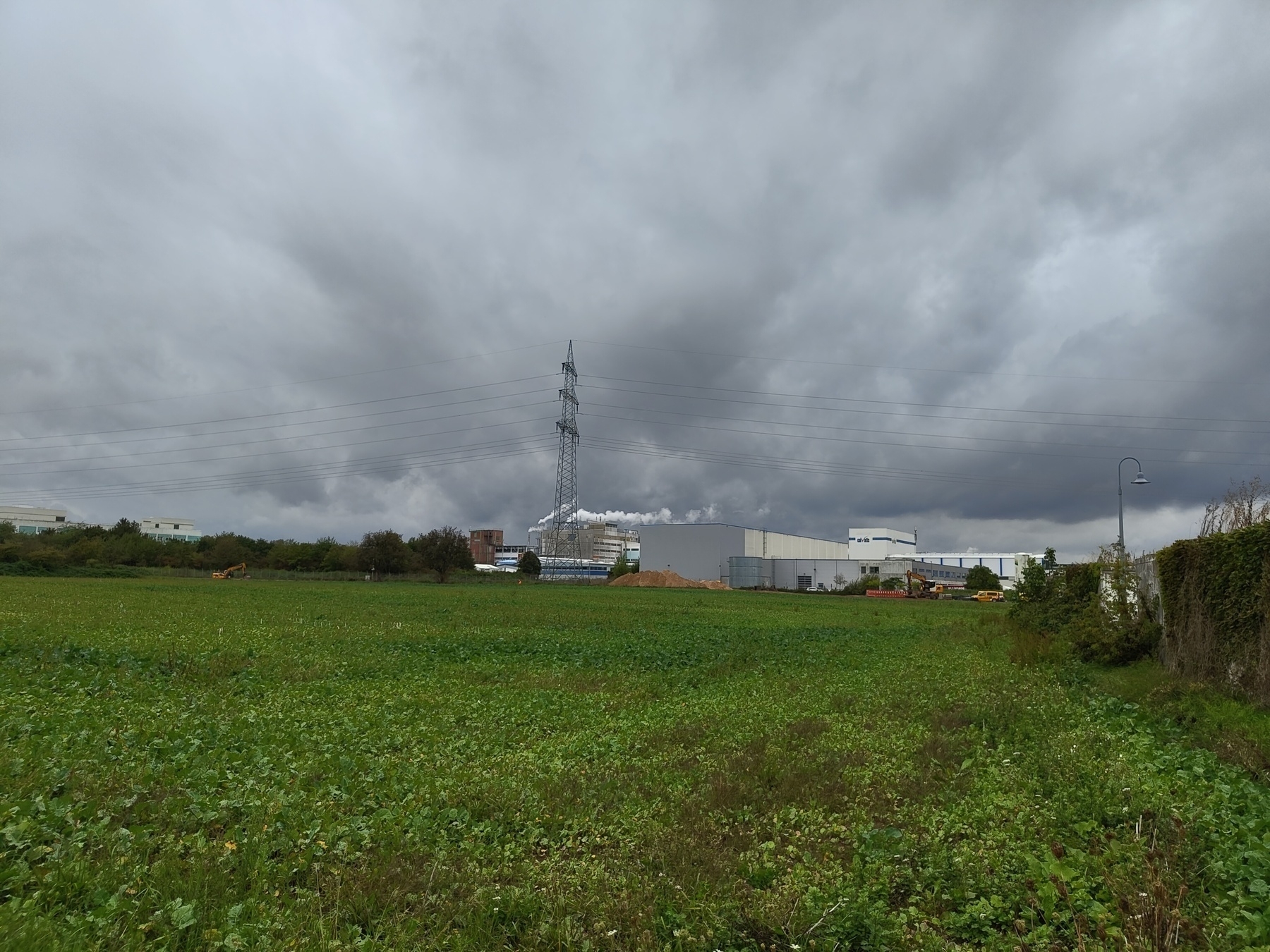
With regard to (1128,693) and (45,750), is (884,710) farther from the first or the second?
(45,750)

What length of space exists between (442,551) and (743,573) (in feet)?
131

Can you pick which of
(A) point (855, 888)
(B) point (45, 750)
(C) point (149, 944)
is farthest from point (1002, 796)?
(B) point (45, 750)

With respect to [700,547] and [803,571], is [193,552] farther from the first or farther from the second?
[803,571]

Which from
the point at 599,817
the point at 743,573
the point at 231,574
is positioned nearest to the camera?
the point at 599,817

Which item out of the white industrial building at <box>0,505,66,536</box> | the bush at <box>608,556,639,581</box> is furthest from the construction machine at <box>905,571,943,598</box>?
the white industrial building at <box>0,505,66,536</box>

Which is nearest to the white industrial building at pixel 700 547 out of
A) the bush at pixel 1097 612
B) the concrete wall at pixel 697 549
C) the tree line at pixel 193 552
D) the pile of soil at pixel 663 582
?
the concrete wall at pixel 697 549

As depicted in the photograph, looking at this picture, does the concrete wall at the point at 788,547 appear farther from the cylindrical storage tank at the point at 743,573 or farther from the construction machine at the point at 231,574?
the construction machine at the point at 231,574

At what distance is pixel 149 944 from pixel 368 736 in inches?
203

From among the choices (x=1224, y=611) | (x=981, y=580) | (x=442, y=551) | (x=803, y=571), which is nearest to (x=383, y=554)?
(x=442, y=551)

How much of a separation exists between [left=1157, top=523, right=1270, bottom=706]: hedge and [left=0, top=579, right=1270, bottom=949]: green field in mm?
1743

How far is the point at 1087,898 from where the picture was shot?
16.6 feet

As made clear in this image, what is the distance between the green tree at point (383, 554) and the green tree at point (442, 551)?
3.43 meters

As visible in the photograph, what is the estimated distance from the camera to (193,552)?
331 ft

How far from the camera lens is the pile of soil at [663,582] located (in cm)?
9638
